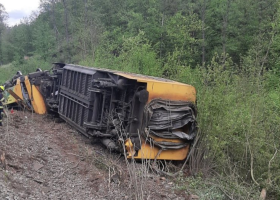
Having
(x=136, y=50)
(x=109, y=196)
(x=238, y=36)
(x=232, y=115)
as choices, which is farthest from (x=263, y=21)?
(x=109, y=196)

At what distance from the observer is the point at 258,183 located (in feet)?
20.2

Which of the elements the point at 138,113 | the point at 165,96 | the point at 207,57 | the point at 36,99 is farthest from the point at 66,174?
the point at 207,57

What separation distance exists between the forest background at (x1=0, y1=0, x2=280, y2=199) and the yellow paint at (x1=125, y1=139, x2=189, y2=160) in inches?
11.7

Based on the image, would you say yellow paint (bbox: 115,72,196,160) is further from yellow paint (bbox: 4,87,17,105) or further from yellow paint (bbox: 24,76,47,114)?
yellow paint (bbox: 4,87,17,105)

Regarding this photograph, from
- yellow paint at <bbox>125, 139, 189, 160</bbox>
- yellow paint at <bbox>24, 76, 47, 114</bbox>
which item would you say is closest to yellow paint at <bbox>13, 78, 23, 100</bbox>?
yellow paint at <bbox>24, 76, 47, 114</bbox>

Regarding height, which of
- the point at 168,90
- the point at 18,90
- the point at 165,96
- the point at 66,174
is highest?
the point at 168,90

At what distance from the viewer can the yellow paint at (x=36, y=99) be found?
11.8 metres

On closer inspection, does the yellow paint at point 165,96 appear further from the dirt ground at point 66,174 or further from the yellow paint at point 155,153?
the dirt ground at point 66,174

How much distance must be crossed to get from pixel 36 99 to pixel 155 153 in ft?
21.9

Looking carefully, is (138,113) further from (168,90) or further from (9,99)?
(9,99)

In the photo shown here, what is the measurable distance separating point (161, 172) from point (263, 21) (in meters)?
19.7

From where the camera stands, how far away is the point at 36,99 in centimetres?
1197

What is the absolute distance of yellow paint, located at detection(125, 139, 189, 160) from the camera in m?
6.72

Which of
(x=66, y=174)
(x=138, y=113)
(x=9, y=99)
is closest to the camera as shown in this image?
(x=66, y=174)
